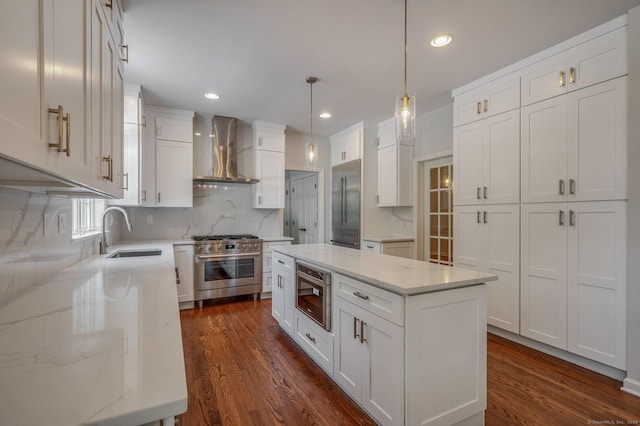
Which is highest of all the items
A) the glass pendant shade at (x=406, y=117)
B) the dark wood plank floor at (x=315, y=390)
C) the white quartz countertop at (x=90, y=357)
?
the glass pendant shade at (x=406, y=117)

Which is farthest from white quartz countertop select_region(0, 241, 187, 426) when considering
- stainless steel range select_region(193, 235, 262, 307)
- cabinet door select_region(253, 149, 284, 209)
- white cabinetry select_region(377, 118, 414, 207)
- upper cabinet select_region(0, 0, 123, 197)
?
white cabinetry select_region(377, 118, 414, 207)

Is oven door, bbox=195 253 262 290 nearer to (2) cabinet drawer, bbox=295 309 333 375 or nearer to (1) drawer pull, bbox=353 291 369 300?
(2) cabinet drawer, bbox=295 309 333 375

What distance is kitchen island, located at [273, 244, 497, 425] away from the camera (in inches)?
59.3

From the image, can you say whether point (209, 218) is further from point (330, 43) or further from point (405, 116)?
point (405, 116)

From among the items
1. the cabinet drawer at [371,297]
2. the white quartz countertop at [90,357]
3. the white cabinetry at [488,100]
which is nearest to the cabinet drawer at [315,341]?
the cabinet drawer at [371,297]

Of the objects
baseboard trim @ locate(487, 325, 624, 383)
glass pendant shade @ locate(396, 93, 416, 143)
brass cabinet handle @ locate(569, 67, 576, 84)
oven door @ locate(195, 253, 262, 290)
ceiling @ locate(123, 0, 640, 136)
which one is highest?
ceiling @ locate(123, 0, 640, 136)

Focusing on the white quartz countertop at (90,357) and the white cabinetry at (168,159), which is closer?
the white quartz countertop at (90,357)

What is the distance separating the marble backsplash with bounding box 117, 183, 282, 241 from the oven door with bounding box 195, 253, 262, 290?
614 mm

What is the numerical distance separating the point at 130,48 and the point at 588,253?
3953 millimetres

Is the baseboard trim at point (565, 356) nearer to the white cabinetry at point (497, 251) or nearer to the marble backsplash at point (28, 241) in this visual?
the white cabinetry at point (497, 251)

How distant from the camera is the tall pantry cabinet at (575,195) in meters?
2.17

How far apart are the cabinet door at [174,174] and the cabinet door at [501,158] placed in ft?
11.5

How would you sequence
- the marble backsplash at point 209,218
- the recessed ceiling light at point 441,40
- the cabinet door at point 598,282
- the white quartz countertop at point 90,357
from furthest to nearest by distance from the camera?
the marble backsplash at point 209,218 < the recessed ceiling light at point 441,40 < the cabinet door at point 598,282 < the white quartz countertop at point 90,357

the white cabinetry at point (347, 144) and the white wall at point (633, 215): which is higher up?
the white cabinetry at point (347, 144)
